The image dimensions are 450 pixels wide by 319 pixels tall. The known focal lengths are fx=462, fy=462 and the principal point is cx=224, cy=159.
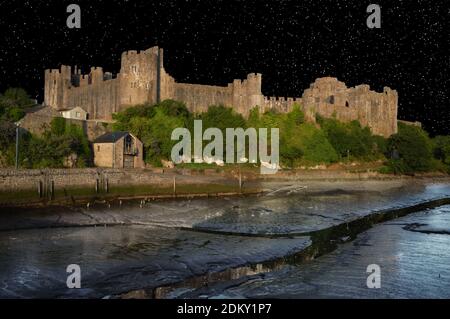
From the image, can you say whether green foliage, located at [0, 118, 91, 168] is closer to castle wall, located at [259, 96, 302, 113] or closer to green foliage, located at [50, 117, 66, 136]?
green foliage, located at [50, 117, 66, 136]

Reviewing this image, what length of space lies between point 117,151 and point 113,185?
453cm

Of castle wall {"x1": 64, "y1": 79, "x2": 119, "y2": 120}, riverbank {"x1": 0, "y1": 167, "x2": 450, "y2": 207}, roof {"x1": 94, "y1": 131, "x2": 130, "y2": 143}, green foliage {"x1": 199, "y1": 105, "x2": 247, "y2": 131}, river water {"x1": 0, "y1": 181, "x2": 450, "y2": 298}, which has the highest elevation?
castle wall {"x1": 64, "y1": 79, "x2": 119, "y2": 120}

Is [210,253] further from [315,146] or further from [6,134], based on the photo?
[315,146]

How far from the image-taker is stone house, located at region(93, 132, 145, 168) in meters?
25.8

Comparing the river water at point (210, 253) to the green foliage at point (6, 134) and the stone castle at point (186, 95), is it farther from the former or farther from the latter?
the stone castle at point (186, 95)

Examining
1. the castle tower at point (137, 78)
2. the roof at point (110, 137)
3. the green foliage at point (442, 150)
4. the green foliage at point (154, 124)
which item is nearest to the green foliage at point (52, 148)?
the roof at point (110, 137)

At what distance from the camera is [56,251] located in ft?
35.6

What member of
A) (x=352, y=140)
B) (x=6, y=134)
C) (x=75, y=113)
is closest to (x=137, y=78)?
(x=75, y=113)

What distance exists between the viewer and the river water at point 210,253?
26.7ft

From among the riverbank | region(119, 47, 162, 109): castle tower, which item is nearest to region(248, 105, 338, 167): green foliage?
the riverbank

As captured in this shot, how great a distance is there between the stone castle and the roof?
667 cm

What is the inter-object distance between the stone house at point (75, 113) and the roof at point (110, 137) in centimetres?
850

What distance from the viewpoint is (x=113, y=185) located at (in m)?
21.8

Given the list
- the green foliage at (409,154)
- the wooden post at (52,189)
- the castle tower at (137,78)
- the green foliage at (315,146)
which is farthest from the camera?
the green foliage at (409,154)
